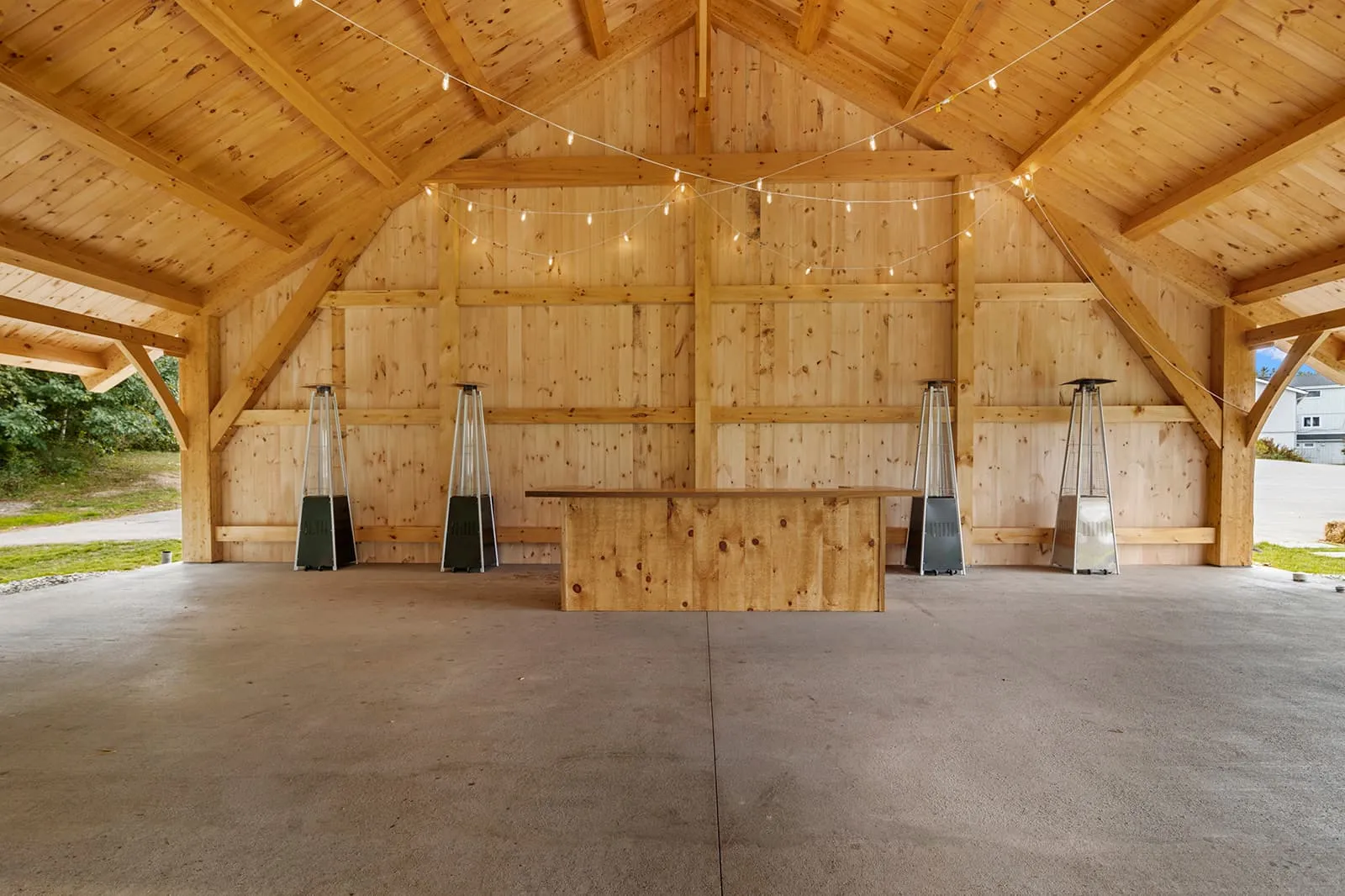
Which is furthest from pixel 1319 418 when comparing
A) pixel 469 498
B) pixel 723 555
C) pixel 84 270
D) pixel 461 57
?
pixel 84 270

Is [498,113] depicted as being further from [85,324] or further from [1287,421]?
[1287,421]

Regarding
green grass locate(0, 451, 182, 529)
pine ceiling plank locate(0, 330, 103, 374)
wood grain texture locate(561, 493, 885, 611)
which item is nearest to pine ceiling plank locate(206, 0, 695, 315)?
pine ceiling plank locate(0, 330, 103, 374)

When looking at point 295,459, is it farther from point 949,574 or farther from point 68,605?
point 949,574

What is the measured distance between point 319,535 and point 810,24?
20.2ft

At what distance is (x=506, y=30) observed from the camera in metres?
5.33

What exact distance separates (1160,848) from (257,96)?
6194 mm

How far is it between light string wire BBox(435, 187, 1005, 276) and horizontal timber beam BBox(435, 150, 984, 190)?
235mm

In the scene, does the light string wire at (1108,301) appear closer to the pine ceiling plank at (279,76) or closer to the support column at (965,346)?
the support column at (965,346)

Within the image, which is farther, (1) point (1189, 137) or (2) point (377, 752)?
(1) point (1189, 137)

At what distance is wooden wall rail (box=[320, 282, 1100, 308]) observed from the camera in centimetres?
615

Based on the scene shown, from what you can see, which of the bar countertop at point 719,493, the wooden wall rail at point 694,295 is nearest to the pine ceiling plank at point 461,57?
the wooden wall rail at point 694,295

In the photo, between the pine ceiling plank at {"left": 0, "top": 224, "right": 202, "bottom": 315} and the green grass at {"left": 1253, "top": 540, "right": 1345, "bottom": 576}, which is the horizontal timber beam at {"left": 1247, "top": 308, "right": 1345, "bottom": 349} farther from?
the pine ceiling plank at {"left": 0, "top": 224, "right": 202, "bottom": 315}

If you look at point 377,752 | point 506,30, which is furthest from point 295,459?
point 377,752

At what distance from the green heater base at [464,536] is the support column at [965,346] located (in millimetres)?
4349
